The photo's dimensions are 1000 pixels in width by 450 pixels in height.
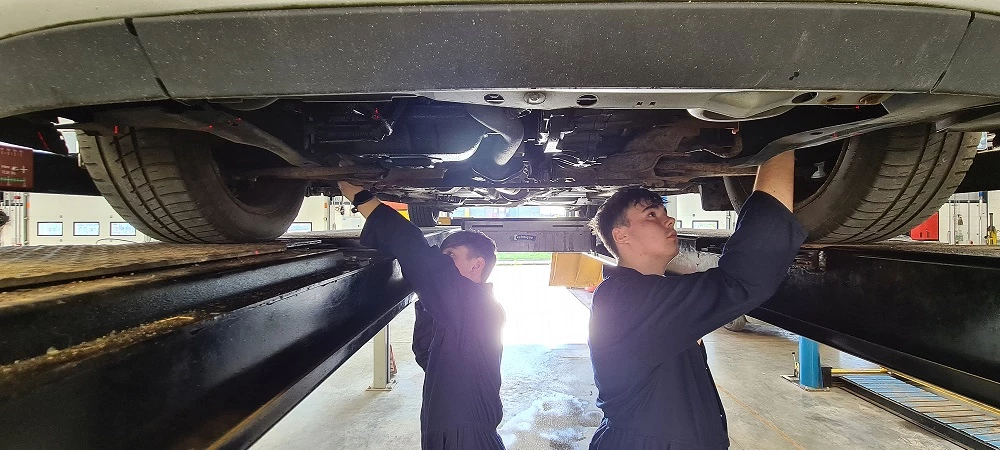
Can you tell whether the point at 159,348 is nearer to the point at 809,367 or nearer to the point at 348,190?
the point at 348,190

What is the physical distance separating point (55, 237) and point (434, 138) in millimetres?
10129

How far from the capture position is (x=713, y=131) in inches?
55.8

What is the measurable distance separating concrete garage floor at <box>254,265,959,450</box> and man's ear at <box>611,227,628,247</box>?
2.34m

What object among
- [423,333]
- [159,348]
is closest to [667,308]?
[159,348]

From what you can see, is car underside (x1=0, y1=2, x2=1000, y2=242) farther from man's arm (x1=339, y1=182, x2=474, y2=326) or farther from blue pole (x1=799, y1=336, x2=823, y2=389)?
blue pole (x1=799, y1=336, x2=823, y2=389)

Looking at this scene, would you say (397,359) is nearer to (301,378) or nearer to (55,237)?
(301,378)

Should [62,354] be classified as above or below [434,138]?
below

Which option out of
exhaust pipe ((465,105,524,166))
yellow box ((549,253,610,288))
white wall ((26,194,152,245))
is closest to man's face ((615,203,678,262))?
exhaust pipe ((465,105,524,166))

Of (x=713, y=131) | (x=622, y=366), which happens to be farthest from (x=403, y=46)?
(x=713, y=131)

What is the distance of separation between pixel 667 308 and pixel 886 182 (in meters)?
0.69

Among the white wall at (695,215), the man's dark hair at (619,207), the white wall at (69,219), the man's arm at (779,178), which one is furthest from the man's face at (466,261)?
the white wall at (69,219)

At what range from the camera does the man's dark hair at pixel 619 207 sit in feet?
4.58

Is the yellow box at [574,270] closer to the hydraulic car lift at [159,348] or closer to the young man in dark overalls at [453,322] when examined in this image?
the young man in dark overalls at [453,322]

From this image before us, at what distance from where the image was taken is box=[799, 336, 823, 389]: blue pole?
4.10 metres
